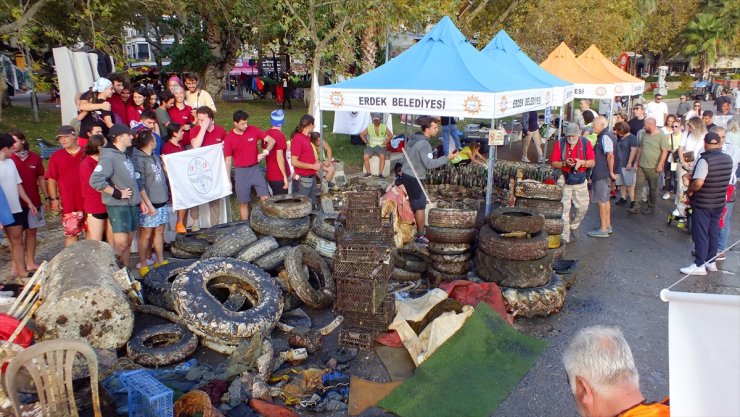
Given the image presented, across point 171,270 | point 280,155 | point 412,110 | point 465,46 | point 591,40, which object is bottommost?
point 171,270

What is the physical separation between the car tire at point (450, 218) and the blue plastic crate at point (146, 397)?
3.87m

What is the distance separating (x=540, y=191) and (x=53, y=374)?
6.37 meters

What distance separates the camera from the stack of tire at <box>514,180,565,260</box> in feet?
25.5

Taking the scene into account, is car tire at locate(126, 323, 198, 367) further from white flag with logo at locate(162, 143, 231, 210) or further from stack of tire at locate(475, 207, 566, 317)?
stack of tire at locate(475, 207, 566, 317)

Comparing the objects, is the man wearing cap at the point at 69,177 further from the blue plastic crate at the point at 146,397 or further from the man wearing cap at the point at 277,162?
the blue plastic crate at the point at 146,397

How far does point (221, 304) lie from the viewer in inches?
224

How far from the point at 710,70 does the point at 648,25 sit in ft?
64.9

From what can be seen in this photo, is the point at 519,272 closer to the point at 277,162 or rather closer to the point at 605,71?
the point at 277,162

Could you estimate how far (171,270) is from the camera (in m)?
6.60

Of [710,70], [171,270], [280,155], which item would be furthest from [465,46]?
[710,70]

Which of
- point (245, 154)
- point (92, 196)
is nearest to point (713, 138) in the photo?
point (245, 154)

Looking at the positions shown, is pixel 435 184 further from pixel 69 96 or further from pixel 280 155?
pixel 69 96

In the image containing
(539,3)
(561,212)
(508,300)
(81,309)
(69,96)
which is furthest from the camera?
(539,3)

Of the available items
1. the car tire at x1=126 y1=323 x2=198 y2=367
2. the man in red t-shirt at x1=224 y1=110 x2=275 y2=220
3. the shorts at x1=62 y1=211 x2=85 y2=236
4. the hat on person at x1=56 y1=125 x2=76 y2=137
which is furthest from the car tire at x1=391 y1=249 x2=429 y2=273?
the hat on person at x1=56 y1=125 x2=76 y2=137
